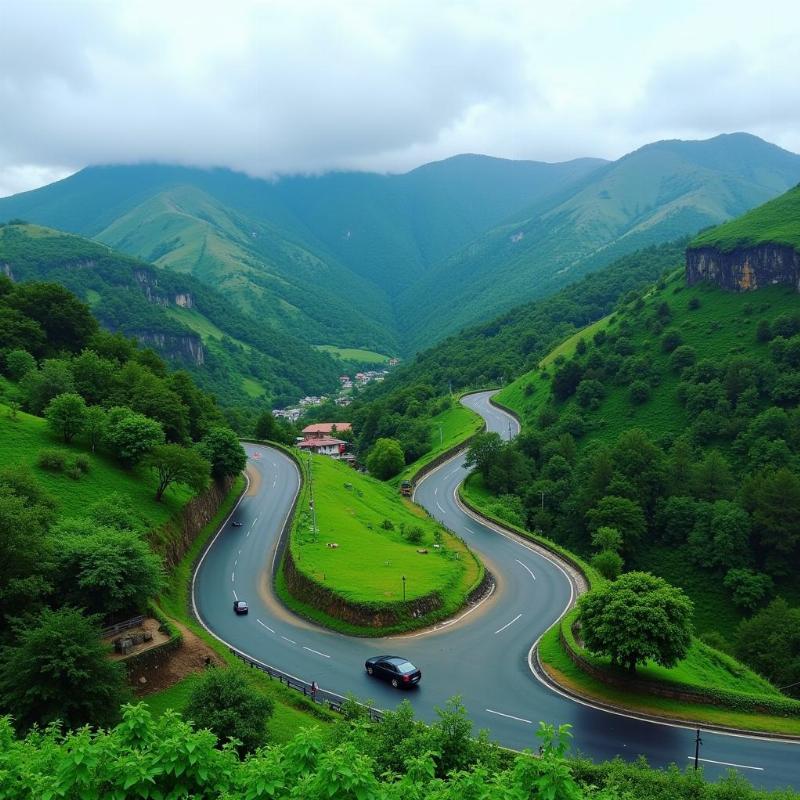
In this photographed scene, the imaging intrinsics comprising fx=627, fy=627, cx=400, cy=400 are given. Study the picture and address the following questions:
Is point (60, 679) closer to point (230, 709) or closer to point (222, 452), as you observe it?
point (230, 709)

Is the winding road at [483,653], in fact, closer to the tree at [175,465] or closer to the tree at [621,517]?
the tree at [175,465]

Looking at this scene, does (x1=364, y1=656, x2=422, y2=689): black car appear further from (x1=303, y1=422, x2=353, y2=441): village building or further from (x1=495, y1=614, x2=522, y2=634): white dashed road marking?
(x1=303, y1=422, x2=353, y2=441): village building

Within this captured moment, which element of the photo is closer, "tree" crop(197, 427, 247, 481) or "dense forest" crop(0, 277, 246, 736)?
"dense forest" crop(0, 277, 246, 736)

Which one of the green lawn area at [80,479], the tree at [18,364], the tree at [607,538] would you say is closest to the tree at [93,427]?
the green lawn area at [80,479]

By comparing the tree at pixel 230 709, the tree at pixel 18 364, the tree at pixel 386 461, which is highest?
the tree at pixel 18 364

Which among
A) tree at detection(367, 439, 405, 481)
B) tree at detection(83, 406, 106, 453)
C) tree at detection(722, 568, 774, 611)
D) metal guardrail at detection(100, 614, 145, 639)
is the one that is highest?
Answer: tree at detection(83, 406, 106, 453)

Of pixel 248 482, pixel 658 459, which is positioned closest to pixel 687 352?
pixel 658 459

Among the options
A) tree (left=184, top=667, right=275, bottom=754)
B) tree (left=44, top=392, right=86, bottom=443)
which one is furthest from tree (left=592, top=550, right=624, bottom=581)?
Answer: tree (left=44, top=392, right=86, bottom=443)
